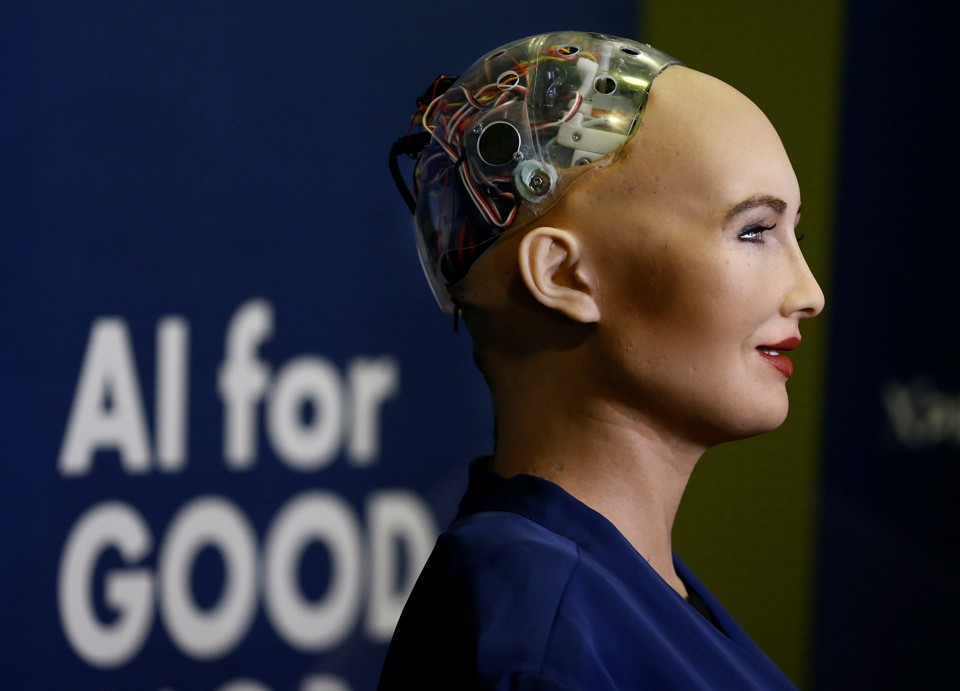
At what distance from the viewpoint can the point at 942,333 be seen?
7.11 feet

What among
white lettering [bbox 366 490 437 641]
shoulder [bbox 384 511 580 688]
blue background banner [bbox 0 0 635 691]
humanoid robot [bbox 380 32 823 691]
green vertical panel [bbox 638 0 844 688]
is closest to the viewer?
shoulder [bbox 384 511 580 688]

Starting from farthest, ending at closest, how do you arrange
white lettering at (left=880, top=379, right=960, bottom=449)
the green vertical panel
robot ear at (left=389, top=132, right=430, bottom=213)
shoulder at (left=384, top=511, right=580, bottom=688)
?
1. white lettering at (left=880, top=379, right=960, bottom=449)
2. the green vertical panel
3. robot ear at (left=389, top=132, right=430, bottom=213)
4. shoulder at (left=384, top=511, right=580, bottom=688)

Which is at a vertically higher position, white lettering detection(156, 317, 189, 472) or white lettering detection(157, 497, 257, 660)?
white lettering detection(156, 317, 189, 472)

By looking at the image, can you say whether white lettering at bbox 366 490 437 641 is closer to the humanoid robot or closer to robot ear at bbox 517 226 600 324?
the humanoid robot

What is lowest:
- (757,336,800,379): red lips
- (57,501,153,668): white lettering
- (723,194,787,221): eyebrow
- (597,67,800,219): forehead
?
(57,501,153,668): white lettering

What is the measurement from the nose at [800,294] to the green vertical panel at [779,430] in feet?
3.73

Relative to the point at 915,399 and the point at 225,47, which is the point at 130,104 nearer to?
the point at 225,47

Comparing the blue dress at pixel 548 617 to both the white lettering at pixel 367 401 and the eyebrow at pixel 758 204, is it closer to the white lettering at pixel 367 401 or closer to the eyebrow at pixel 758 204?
the eyebrow at pixel 758 204

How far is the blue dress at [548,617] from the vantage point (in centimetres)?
73

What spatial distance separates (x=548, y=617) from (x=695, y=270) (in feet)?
0.96

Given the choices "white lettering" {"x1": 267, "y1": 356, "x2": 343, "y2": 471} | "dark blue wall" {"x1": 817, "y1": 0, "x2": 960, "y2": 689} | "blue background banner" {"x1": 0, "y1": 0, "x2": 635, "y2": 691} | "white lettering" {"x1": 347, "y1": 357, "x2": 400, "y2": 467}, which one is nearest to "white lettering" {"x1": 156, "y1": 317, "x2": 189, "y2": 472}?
"blue background banner" {"x1": 0, "y1": 0, "x2": 635, "y2": 691}

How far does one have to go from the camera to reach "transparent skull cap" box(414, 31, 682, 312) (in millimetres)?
904

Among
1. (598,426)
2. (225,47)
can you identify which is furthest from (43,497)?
(598,426)

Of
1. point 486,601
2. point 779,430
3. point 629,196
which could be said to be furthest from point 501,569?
point 779,430
